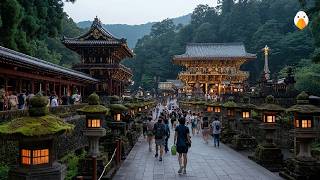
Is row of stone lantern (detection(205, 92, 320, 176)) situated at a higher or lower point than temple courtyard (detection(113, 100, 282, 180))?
higher

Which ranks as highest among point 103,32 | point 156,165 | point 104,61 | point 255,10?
point 255,10

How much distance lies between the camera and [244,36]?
101875 mm

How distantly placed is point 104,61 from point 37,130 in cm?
4152

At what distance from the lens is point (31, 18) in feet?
105

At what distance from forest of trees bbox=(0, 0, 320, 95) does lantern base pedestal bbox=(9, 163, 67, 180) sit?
22.2m

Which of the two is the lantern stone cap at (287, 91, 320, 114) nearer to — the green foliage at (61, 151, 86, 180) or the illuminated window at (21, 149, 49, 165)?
the green foliage at (61, 151, 86, 180)

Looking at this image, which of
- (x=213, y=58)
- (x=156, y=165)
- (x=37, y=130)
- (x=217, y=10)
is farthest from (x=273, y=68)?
(x=37, y=130)

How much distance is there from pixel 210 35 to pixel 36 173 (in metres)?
106

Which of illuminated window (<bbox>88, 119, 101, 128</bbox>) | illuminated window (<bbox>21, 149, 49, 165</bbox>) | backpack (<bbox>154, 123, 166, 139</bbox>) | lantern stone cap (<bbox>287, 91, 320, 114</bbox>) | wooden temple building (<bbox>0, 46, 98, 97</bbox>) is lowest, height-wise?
backpack (<bbox>154, 123, 166, 139</bbox>)

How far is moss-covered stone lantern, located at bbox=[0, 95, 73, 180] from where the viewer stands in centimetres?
723

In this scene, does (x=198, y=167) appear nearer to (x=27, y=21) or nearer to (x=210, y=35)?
(x=27, y=21)

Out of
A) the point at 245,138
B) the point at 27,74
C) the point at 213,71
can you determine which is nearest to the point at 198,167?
the point at 245,138

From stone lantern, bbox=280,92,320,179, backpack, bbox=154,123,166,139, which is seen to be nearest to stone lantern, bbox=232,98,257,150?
backpack, bbox=154,123,166,139

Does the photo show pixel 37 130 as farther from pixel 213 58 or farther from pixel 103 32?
pixel 213 58
